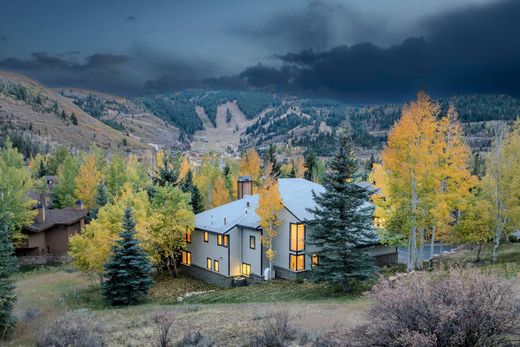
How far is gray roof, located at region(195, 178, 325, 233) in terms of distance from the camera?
33875 millimetres

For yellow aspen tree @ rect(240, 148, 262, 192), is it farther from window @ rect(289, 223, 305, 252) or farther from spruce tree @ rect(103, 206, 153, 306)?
spruce tree @ rect(103, 206, 153, 306)

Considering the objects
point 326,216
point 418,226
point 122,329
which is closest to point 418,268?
point 418,226

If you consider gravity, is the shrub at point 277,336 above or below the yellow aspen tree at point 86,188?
below

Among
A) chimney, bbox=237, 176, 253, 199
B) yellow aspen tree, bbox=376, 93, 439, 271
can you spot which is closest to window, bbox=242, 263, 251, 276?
chimney, bbox=237, 176, 253, 199

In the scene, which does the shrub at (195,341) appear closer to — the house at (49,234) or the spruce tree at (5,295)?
the spruce tree at (5,295)

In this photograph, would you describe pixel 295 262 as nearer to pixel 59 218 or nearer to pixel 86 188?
pixel 59 218

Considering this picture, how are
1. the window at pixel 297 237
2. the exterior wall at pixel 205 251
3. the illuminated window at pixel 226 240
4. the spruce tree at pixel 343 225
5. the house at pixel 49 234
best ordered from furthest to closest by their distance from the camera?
the house at pixel 49 234 → the exterior wall at pixel 205 251 → the illuminated window at pixel 226 240 → the window at pixel 297 237 → the spruce tree at pixel 343 225

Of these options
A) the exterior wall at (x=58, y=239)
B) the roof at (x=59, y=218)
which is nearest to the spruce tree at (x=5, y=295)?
the roof at (x=59, y=218)

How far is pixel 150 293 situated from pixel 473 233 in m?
24.4

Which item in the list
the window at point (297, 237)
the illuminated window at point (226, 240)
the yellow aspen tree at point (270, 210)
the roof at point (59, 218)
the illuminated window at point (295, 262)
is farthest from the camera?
the roof at point (59, 218)

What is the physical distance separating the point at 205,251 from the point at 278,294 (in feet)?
41.0

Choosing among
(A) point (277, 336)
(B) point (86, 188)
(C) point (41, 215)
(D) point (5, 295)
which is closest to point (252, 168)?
(B) point (86, 188)

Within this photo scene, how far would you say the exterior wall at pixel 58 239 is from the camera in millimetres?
51094

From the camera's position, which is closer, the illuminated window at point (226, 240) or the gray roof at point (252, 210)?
the gray roof at point (252, 210)
